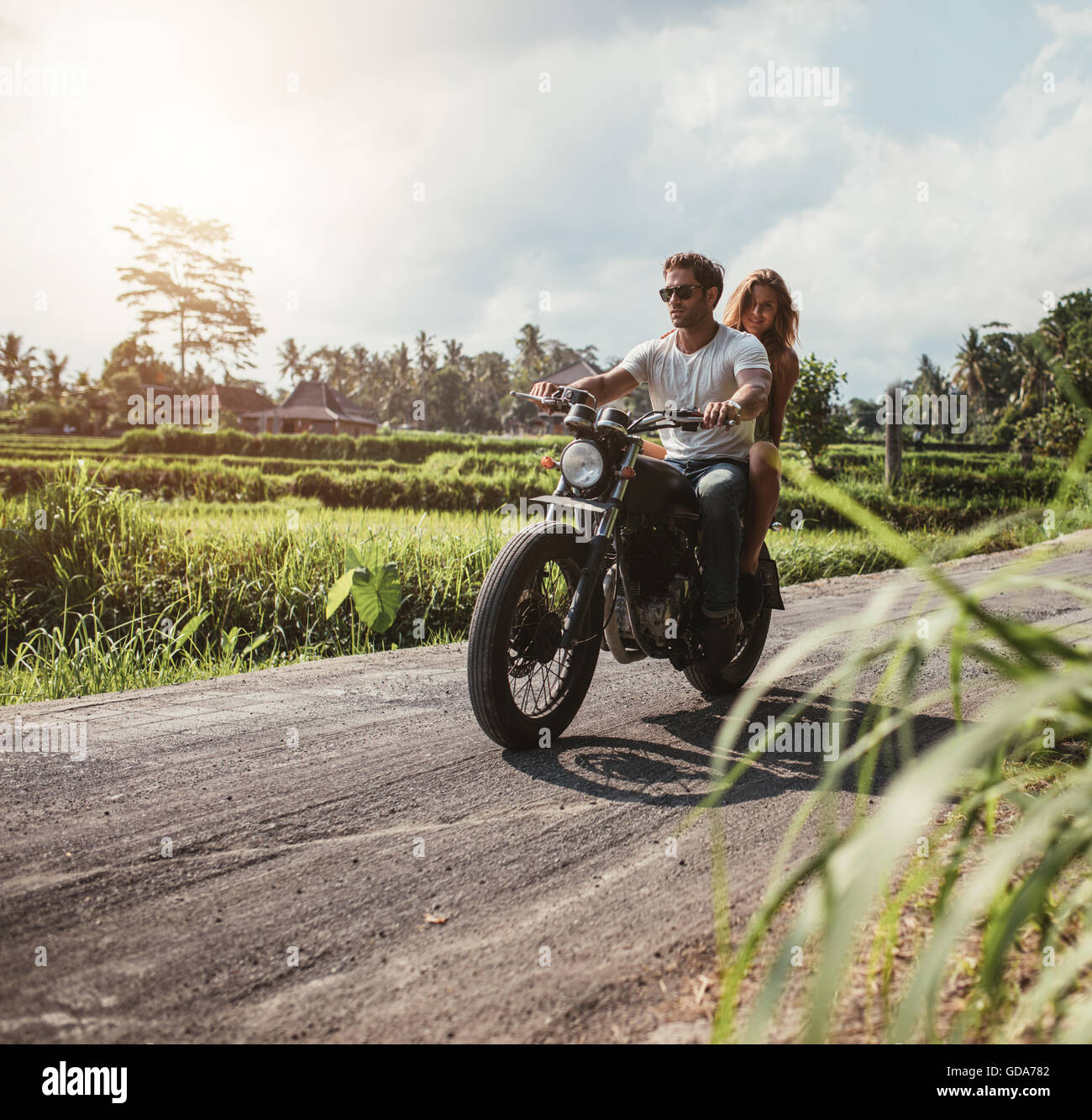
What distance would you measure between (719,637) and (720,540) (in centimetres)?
40

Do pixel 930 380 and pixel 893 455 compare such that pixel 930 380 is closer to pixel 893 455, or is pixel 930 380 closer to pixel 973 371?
pixel 973 371

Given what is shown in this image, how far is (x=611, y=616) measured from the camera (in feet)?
11.1

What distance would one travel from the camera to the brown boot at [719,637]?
3.53m

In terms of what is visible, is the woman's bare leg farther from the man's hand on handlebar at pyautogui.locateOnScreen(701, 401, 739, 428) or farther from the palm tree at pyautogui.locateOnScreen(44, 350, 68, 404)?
the palm tree at pyautogui.locateOnScreen(44, 350, 68, 404)

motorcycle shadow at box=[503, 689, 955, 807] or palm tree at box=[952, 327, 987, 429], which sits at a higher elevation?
palm tree at box=[952, 327, 987, 429]

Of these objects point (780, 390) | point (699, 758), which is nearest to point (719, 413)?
point (699, 758)

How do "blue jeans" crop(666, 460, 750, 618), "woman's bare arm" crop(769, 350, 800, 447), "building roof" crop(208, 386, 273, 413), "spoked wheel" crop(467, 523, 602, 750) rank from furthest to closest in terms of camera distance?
"building roof" crop(208, 386, 273, 413)
"woman's bare arm" crop(769, 350, 800, 447)
"blue jeans" crop(666, 460, 750, 618)
"spoked wheel" crop(467, 523, 602, 750)

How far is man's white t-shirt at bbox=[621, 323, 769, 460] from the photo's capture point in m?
3.67

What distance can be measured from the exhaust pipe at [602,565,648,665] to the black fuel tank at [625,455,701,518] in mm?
266

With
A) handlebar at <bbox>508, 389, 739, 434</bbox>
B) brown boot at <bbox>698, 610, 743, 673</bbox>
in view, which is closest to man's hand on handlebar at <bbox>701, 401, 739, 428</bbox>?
handlebar at <bbox>508, 389, 739, 434</bbox>

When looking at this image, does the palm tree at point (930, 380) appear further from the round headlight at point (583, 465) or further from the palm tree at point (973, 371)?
the round headlight at point (583, 465)

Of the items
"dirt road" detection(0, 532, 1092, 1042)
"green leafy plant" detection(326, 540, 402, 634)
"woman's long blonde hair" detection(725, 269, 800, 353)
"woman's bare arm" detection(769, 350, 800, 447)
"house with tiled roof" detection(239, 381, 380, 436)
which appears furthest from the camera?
Result: "house with tiled roof" detection(239, 381, 380, 436)
